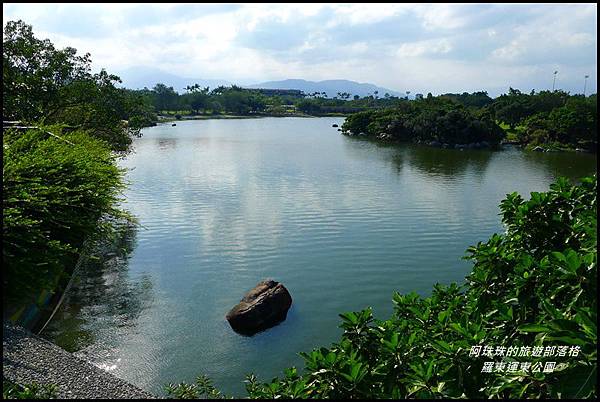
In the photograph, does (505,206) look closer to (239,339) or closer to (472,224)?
(239,339)

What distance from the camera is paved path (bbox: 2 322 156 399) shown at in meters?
8.77

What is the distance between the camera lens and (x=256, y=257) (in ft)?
68.8

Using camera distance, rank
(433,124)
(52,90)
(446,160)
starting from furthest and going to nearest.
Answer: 1. (433,124)
2. (446,160)
3. (52,90)

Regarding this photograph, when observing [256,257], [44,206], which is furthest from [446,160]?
[44,206]

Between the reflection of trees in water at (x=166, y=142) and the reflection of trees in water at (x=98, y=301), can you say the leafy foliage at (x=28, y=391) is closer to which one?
the reflection of trees in water at (x=98, y=301)

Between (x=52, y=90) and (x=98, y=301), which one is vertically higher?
(x=52, y=90)

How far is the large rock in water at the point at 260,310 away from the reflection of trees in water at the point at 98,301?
11.3ft

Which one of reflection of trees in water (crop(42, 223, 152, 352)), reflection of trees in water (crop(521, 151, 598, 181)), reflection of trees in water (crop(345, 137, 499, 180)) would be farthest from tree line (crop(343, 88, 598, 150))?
reflection of trees in water (crop(42, 223, 152, 352))

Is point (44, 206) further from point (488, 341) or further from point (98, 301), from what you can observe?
point (488, 341)

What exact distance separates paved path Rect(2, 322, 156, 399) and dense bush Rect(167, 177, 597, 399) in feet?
16.6

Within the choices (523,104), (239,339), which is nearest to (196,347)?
(239,339)

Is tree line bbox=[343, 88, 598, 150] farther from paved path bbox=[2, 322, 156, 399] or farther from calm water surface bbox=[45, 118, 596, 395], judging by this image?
paved path bbox=[2, 322, 156, 399]

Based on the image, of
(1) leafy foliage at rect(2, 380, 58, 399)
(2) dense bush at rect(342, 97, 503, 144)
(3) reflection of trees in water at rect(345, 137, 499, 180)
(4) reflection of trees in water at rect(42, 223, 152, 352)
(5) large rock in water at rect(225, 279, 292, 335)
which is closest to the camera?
(1) leafy foliage at rect(2, 380, 58, 399)

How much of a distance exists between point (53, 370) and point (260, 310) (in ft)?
21.7
